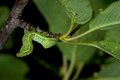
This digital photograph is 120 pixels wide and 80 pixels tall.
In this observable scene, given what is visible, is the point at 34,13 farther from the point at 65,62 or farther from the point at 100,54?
the point at 100,54

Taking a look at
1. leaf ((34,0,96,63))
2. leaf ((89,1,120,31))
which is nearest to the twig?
leaf ((89,1,120,31))

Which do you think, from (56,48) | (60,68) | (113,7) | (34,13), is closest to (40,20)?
(34,13)

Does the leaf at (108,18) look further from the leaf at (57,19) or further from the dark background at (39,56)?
the dark background at (39,56)

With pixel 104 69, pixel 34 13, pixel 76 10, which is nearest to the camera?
pixel 76 10

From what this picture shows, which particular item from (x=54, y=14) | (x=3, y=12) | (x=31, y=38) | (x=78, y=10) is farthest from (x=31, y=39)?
Answer: (x=3, y=12)

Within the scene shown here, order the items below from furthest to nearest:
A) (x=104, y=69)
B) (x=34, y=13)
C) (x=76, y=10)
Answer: (x=104, y=69)
(x=34, y=13)
(x=76, y=10)
